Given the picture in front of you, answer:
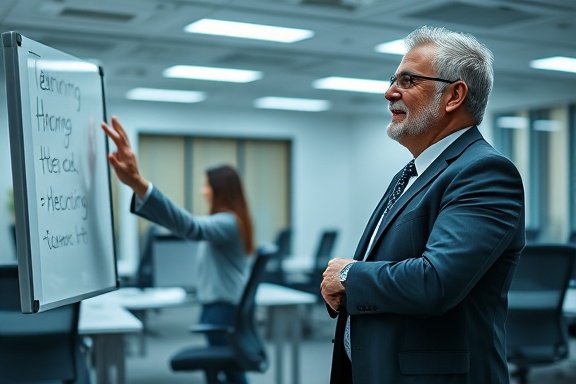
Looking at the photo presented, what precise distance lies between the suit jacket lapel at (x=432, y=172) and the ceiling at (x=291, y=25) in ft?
11.3

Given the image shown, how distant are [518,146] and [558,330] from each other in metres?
6.37

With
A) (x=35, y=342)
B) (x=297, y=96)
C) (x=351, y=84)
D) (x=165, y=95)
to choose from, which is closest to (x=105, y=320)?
(x=35, y=342)

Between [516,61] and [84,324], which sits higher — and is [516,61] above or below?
above

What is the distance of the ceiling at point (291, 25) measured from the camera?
5.07 m

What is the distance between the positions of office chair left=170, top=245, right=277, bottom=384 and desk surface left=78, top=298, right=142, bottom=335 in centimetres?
32

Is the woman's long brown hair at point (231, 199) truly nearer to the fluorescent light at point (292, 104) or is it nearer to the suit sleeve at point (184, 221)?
the suit sleeve at point (184, 221)

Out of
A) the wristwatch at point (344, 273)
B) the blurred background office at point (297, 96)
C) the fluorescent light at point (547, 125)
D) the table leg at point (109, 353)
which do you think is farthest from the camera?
the fluorescent light at point (547, 125)

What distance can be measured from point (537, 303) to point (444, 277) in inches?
112

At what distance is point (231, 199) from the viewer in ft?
13.5

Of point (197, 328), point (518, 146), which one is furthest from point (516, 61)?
point (197, 328)

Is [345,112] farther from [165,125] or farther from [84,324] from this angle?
[84,324]

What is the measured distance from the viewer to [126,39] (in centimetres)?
611

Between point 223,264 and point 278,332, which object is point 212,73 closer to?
point 278,332

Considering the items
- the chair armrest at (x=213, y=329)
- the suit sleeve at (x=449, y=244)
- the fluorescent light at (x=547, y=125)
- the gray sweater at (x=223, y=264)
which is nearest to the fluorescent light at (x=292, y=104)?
the fluorescent light at (x=547, y=125)
